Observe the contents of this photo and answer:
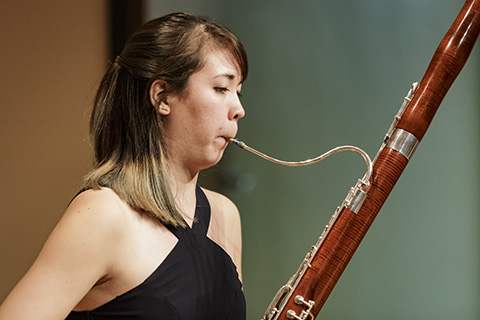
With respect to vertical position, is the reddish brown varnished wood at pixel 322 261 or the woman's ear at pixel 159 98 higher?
the woman's ear at pixel 159 98

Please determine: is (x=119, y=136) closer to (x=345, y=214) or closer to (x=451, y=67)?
(x=345, y=214)

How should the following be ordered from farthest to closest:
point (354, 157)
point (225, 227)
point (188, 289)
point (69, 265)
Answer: point (354, 157) < point (225, 227) < point (188, 289) < point (69, 265)

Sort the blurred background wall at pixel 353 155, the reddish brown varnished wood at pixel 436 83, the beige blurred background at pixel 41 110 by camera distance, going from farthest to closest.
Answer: the blurred background wall at pixel 353 155 → the beige blurred background at pixel 41 110 → the reddish brown varnished wood at pixel 436 83

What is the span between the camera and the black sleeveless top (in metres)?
0.97

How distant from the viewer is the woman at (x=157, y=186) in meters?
0.94

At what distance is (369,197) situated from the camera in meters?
1.04

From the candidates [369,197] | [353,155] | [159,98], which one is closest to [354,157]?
[353,155]

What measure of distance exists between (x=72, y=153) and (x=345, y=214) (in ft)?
2.79

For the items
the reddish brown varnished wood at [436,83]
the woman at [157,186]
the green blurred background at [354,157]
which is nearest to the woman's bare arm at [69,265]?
the woman at [157,186]

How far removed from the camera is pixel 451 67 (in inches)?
42.4

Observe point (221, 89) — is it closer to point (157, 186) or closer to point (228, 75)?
point (228, 75)

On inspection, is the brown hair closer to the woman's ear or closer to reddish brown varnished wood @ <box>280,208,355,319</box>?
the woman's ear

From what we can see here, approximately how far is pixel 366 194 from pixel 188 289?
360mm

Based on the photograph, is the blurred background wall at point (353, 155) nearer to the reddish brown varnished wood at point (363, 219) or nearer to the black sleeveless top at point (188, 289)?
the black sleeveless top at point (188, 289)
